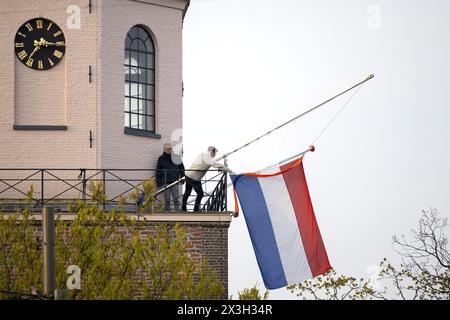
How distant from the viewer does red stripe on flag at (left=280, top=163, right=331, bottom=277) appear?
149 ft

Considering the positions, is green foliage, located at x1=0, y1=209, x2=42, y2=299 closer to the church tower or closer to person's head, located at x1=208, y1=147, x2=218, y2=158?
the church tower

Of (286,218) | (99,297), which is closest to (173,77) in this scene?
(286,218)

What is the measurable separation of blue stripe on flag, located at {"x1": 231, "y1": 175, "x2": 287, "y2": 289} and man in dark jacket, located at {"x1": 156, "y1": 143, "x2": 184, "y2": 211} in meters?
1.70

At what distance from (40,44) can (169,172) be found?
184 inches

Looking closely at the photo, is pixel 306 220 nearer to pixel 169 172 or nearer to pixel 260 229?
pixel 260 229

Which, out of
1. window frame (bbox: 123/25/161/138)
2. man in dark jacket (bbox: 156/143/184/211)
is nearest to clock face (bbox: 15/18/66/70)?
window frame (bbox: 123/25/161/138)

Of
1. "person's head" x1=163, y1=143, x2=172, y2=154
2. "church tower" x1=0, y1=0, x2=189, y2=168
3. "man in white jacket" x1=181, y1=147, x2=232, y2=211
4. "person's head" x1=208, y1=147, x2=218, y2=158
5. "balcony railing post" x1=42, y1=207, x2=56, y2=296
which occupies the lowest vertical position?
"balcony railing post" x1=42, y1=207, x2=56, y2=296

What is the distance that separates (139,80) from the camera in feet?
163

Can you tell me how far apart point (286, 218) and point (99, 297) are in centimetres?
599

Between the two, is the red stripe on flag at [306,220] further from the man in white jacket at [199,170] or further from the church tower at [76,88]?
→ the church tower at [76,88]

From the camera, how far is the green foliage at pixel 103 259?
42.8 metres

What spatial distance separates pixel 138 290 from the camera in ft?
149

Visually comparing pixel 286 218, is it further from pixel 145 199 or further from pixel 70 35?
pixel 70 35
